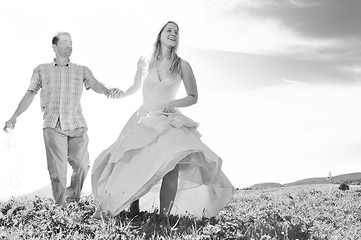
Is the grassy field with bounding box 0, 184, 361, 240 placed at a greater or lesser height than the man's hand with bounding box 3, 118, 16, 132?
lesser

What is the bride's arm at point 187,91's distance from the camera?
8938 millimetres

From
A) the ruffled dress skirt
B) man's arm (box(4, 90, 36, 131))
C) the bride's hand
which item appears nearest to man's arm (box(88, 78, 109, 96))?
man's arm (box(4, 90, 36, 131))

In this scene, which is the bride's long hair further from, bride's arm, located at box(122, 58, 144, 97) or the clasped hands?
the clasped hands

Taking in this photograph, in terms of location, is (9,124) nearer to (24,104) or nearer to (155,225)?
(24,104)

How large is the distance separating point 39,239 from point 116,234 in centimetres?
104

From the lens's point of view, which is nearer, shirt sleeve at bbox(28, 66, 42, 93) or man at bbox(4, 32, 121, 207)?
man at bbox(4, 32, 121, 207)

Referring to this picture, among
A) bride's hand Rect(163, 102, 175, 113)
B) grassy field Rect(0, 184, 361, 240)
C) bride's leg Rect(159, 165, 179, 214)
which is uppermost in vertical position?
bride's hand Rect(163, 102, 175, 113)

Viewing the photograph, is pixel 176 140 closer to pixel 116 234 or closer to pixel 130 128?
pixel 130 128

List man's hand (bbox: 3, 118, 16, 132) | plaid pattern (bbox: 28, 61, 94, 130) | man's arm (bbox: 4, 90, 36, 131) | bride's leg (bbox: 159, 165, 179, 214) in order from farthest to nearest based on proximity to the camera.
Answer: man's arm (bbox: 4, 90, 36, 131) → man's hand (bbox: 3, 118, 16, 132) → plaid pattern (bbox: 28, 61, 94, 130) → bride's leg (bbox: 159, 165, 179, 214)

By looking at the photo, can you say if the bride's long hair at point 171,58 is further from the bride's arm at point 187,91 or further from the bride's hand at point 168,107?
the bride's hand at point 168,107

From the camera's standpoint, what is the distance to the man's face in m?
11.2

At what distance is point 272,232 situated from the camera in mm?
8023

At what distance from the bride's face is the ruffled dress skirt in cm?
118

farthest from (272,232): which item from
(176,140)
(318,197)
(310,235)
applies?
(318,197)
